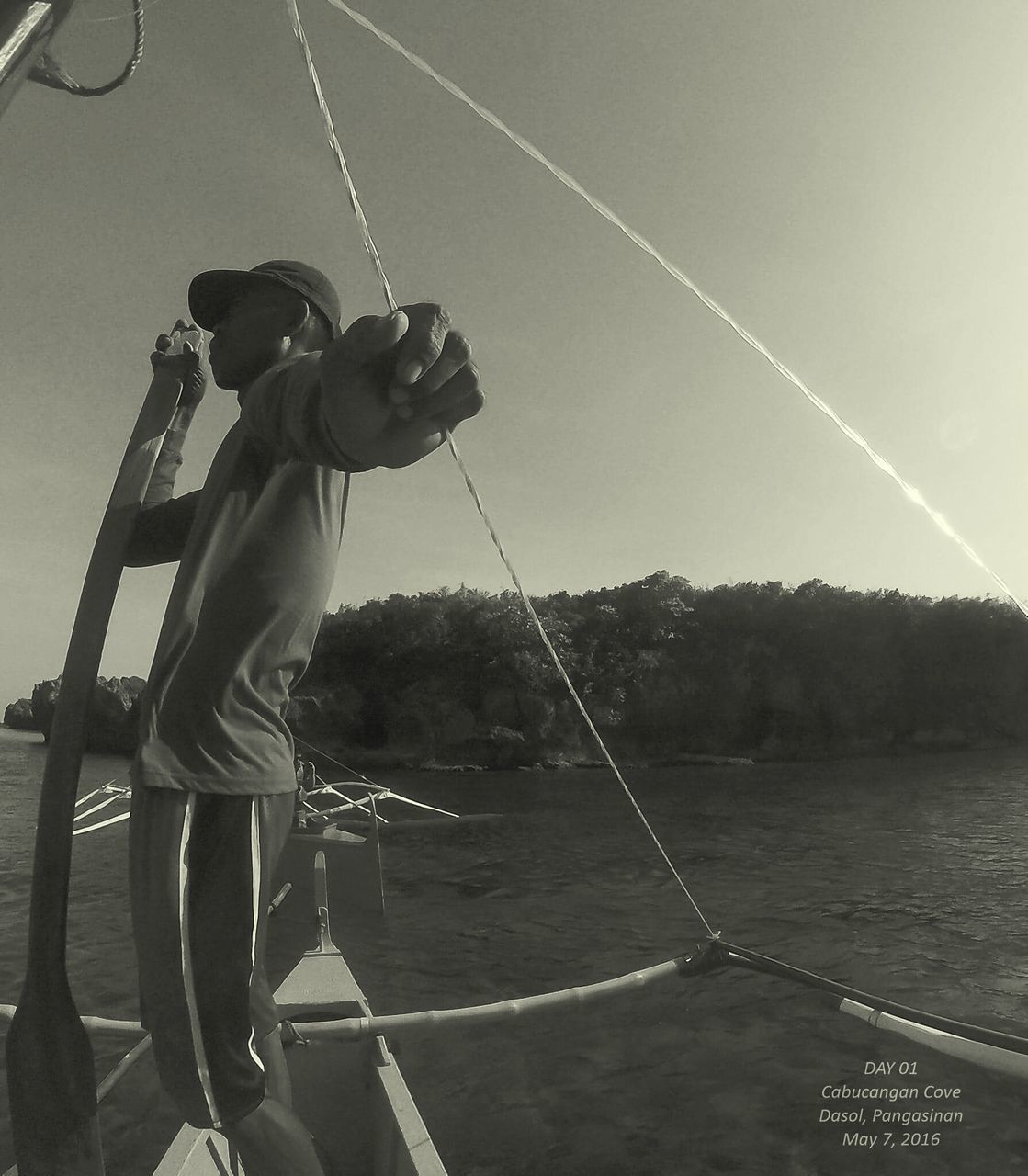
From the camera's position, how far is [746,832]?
22.0 meters

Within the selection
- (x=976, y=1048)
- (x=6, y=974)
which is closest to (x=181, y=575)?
(x=976, y=1048)

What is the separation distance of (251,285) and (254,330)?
8cm

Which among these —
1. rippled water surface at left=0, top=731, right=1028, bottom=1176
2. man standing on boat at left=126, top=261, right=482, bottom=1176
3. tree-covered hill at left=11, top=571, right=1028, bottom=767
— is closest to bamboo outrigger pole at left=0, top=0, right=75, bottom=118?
man standing on boat at left=126, top=261, right=482, bottom=1176

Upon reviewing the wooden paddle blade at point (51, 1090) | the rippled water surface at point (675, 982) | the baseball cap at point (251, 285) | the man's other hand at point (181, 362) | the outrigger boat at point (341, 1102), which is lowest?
A: the rippled water surface at point (675, 982)

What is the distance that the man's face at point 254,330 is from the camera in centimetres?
137

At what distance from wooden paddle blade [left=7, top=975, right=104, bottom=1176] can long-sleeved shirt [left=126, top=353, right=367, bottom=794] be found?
410 mm

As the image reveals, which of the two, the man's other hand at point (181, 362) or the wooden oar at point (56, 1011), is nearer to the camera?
the wooden oar at point (56, 1011)

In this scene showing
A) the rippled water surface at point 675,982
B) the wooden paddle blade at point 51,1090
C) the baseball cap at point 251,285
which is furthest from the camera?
the rippled water surface at point 675,982

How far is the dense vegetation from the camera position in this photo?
48875 mm

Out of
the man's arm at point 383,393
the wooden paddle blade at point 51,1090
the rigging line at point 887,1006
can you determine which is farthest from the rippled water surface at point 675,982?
the man's arm at point 383,393

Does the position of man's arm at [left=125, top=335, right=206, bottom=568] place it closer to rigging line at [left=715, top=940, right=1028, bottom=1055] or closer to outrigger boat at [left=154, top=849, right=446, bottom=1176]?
outrigger boat at [left=154, top=849, right=446, bottom=1176]

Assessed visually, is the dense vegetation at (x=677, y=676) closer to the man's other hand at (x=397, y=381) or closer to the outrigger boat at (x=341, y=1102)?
the outrigger boat at (x=341, y=1102)

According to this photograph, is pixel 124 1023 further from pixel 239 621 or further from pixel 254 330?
pixel 254 330

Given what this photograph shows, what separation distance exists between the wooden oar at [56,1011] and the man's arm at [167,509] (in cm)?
22
